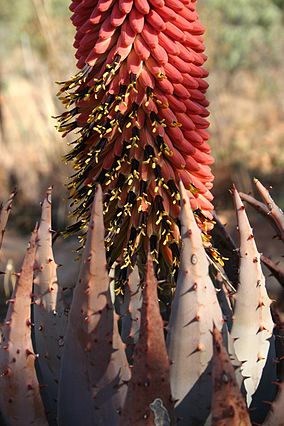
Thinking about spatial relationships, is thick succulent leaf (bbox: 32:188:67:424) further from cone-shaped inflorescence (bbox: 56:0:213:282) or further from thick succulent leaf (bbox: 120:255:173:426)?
thick succulent leaf (bbox: 120:255:173:426)

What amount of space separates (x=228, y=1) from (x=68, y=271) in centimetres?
1749

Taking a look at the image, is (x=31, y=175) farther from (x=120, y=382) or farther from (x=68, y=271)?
(x=120, y=382)

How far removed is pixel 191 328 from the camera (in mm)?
2523

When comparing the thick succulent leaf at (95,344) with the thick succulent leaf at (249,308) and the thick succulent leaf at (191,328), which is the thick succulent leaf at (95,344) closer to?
the thick succulent leaf at (191,328)

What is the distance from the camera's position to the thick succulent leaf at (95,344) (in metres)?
2.46

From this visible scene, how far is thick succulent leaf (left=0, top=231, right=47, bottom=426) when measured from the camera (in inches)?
105

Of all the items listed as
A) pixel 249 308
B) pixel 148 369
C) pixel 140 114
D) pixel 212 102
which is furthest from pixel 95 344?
pixel 212 102

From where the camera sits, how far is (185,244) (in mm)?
2502

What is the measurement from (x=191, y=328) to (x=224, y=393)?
384mm

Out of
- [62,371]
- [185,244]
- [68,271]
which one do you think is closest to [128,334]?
[62,371]

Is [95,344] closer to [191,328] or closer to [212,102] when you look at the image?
[191,328]

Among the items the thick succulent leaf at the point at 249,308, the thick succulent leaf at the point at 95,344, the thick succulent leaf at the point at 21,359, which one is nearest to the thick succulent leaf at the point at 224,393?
the thick succulent leaf at the point at 95,344

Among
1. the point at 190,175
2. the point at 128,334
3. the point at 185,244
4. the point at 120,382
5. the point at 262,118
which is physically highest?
the point at 262,118

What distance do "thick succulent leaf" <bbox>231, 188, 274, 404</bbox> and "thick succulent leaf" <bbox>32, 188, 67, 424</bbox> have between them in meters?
0.74
